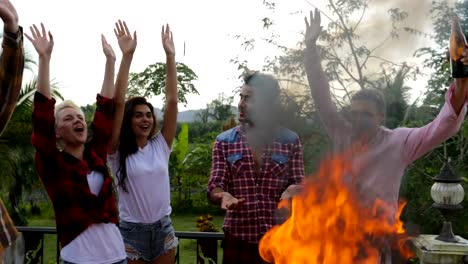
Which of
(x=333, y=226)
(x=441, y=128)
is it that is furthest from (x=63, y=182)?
(x=441, y=128)

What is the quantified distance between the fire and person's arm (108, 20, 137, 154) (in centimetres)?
124

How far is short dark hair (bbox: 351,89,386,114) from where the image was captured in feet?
9.07

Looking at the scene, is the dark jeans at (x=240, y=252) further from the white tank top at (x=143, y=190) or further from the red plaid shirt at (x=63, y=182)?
the red plaid shirt at (x=63, y=182)

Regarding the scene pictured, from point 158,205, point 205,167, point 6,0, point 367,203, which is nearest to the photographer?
point 6,0

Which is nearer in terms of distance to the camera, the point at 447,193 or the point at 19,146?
the point at 447,193

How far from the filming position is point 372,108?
9.13 ft

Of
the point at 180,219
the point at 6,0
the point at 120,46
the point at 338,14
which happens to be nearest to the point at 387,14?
the point at 338,14

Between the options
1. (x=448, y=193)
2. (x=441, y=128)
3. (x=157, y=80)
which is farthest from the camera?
(x=157, y=80)

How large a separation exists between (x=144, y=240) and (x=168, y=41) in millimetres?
1444

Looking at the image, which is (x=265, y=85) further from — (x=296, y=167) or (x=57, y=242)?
(x=57, y=242)

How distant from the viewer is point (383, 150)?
2781mm

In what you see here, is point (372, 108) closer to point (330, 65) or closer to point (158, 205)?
point (330, 65)

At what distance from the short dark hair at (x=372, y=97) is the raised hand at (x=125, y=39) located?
1.61 metres

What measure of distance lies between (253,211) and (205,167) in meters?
13.3
